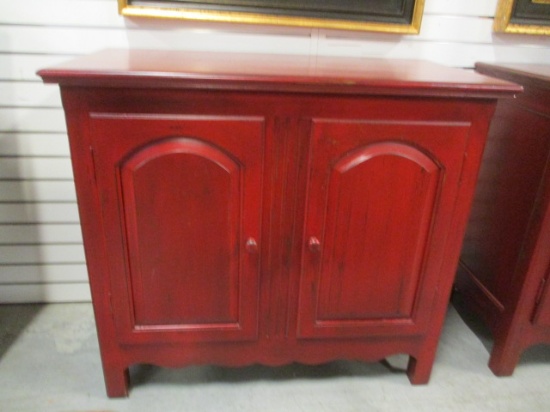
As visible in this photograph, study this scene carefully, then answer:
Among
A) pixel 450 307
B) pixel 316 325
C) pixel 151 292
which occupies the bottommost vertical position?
pixel 450 307

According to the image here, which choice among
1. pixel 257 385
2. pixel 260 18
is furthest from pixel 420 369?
pixel 260 18

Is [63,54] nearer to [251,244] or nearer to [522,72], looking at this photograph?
[251,244]

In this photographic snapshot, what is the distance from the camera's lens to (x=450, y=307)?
1880 mm

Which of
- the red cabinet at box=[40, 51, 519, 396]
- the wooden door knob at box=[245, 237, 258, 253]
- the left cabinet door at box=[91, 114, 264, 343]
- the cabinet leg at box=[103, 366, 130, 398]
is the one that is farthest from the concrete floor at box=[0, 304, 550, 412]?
the wooden door knob at box=[245, 237, 258, 253]

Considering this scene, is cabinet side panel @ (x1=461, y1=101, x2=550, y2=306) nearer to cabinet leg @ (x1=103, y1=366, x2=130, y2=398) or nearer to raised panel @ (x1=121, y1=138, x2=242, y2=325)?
raised panel @ (x1=121, y1=138, x2=242, y2=325)

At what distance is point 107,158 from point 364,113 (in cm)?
61

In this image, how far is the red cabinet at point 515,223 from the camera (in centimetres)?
131

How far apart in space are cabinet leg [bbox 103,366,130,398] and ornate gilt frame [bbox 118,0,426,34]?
1.07 m

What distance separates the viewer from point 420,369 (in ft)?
4.74

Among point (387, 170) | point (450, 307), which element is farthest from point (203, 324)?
point (450, 307)

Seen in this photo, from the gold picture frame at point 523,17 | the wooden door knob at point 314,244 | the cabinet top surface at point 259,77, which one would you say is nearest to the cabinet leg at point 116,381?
the wooden door knob at point 314,244

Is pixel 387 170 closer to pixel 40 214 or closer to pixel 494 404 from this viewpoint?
pixel 494 404

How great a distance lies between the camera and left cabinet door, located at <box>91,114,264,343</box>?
105 centimetres

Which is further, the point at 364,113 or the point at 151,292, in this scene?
the point at 151,292
